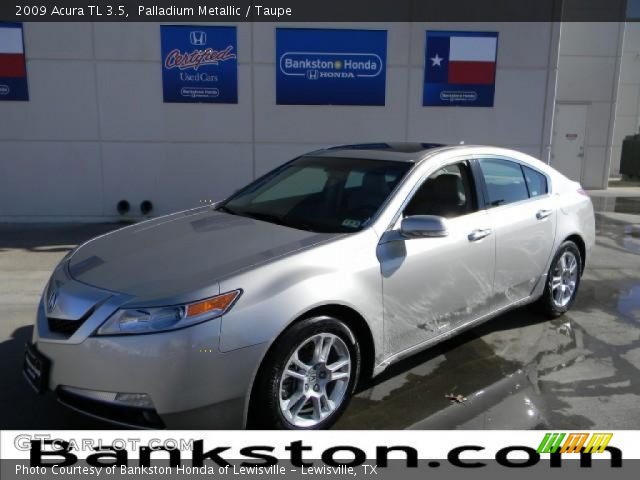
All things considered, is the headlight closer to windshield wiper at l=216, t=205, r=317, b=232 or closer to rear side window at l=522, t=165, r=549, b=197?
windshield wiper at l=216, t=205, r=317, b=232

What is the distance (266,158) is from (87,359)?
292 inches

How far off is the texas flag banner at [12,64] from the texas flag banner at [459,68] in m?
6.84

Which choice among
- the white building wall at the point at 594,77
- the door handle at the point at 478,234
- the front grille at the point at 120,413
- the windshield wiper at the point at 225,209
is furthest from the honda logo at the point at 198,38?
the white building wall at the point at 594,77

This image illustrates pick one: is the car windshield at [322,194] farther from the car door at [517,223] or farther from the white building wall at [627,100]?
the white building wall at [627,100]

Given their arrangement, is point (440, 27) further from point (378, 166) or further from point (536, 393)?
point (536, 393)

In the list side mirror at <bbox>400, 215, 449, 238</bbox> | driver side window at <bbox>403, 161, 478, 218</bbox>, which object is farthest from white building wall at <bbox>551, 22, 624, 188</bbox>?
side mirror at <bbox>400, 215, 449, 238</bbox>

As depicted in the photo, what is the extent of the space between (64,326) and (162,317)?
24.1 inches

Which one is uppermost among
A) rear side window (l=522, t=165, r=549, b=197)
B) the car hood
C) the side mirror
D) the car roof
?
the car roof

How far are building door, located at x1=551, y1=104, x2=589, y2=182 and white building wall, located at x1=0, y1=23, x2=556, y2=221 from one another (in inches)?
230

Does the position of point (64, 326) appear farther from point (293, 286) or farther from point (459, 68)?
point (459, 68)

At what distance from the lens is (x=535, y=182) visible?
16.4ft

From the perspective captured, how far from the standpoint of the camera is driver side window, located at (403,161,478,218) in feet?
12.6

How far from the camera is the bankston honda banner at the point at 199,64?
31.2ft
